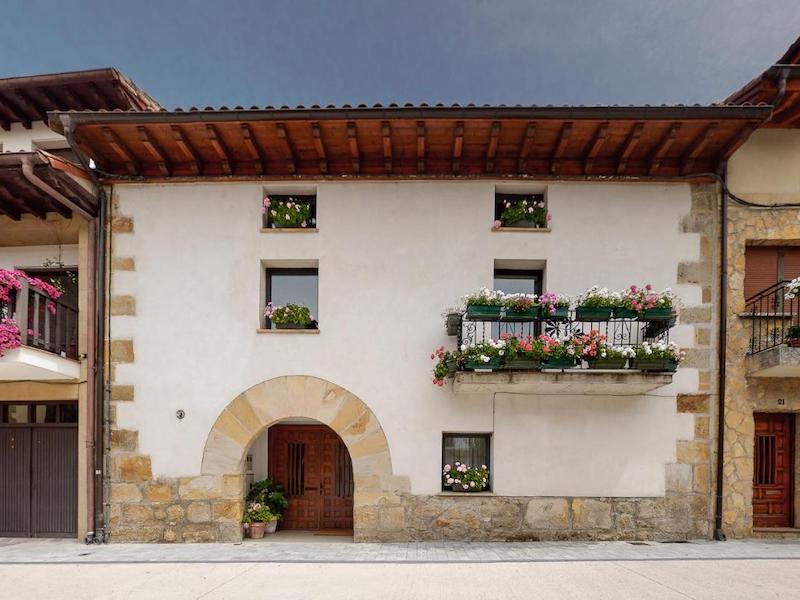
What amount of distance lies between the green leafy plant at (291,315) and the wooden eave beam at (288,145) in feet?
7.11

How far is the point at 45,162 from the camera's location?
6.62 m

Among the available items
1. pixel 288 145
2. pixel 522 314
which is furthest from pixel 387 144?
pixel 522 314

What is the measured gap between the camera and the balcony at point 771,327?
6805 millimetres

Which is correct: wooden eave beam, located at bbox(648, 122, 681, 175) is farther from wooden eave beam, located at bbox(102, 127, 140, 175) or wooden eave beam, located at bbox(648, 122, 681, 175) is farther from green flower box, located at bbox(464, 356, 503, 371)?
wooden eave beam, located at bbox(102, 127, 140, 175)

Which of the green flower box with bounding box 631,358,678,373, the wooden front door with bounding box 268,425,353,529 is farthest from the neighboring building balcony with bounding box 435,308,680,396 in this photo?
the wooden front door with bounding box 268,425,353,529

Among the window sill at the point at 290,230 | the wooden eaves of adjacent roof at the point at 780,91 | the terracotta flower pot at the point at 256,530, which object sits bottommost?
the terracotta flower pot at the point at 256,530

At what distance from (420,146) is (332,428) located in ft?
14.7

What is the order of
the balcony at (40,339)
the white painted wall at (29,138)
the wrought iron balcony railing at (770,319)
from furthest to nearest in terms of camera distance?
1. the white painted wall at (29,138)
2. the wrought iron balcony railing at (770,319)
3. the balcony at (40,339)

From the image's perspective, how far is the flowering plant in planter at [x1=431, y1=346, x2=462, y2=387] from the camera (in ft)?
22.2

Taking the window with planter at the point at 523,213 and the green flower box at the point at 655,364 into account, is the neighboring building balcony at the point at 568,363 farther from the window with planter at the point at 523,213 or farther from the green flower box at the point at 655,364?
the window with planter at the point at 523,213

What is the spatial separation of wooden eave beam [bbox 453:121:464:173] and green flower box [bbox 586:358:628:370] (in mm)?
3554

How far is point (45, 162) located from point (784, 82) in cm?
1049

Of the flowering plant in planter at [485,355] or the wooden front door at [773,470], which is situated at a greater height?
the flowering plant in planter at [485,355]

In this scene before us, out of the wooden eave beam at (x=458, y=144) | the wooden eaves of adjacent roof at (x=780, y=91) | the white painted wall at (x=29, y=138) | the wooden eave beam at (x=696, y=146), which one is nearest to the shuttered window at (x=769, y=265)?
the wooden eave beam at (x=696, y=146)
